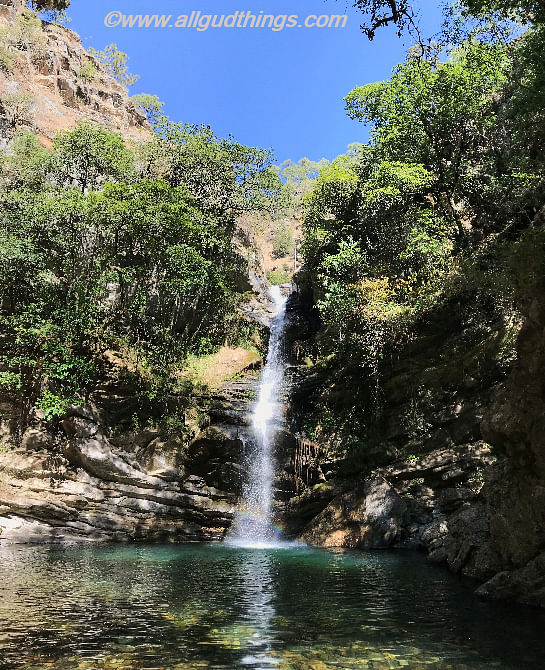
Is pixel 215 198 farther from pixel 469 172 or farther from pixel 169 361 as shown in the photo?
pixel 469 172

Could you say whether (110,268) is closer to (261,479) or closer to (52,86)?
(261,479)

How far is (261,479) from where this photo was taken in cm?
2084

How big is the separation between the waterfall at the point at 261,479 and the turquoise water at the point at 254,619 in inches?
271

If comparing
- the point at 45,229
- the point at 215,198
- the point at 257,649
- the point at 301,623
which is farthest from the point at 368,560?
the point at 215,198

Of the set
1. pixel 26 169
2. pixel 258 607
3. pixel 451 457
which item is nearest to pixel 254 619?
pixel 258 607

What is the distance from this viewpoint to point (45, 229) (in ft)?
69.8

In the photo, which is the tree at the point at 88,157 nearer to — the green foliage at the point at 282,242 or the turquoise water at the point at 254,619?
the turquoise water at the point at 254,619

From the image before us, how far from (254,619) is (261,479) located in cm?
1371

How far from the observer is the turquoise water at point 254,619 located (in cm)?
556

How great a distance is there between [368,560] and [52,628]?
917cm

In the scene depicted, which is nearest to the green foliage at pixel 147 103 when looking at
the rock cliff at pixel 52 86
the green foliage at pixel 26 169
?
the rock cliff at pixel 52 86

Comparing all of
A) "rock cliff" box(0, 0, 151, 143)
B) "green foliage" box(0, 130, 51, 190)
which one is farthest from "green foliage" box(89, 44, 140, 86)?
"green foliage" box(0, 130, 51, 190)

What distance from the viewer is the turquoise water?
5.56 m

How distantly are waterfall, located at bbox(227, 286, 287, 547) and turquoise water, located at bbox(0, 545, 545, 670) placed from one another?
22.6 feet
